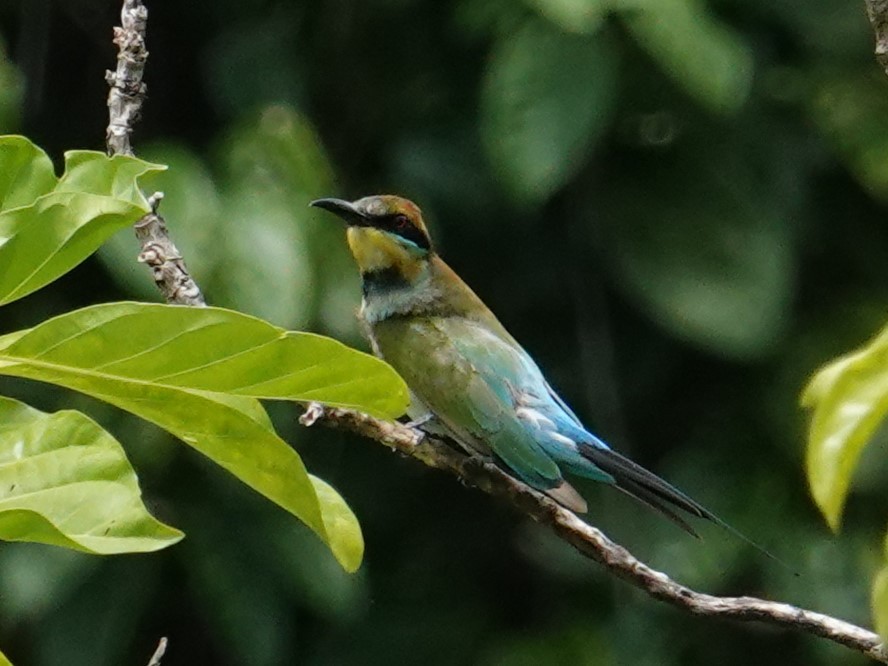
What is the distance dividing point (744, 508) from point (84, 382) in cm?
201

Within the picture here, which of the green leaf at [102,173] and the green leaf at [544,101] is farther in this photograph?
the green leaf at [544,101]

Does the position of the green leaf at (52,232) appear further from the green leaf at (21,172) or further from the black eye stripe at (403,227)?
the black eye stripe at (403,227)

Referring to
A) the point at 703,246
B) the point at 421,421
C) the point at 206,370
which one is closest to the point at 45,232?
the point at 206,370

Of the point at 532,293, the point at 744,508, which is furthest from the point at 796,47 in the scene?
the point at 744,508

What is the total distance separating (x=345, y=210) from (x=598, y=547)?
122 centimetres

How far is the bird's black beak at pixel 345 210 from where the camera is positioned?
7.73ft

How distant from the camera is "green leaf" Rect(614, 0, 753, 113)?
2484mm

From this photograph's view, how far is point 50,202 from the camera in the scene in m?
1.00

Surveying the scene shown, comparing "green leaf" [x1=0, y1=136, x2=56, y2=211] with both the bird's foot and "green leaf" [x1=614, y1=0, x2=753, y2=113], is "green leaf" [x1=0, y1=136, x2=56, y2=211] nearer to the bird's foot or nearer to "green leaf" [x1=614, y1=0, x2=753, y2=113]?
the bird's foot

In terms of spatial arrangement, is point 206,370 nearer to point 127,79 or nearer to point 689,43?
point 127,79

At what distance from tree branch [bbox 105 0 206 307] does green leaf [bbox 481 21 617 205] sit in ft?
4.15

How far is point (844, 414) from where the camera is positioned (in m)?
0.78

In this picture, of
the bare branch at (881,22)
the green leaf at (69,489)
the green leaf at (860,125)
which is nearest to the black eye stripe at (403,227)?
the green leaf at (860,125)

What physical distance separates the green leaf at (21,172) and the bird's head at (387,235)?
1.40 metres
